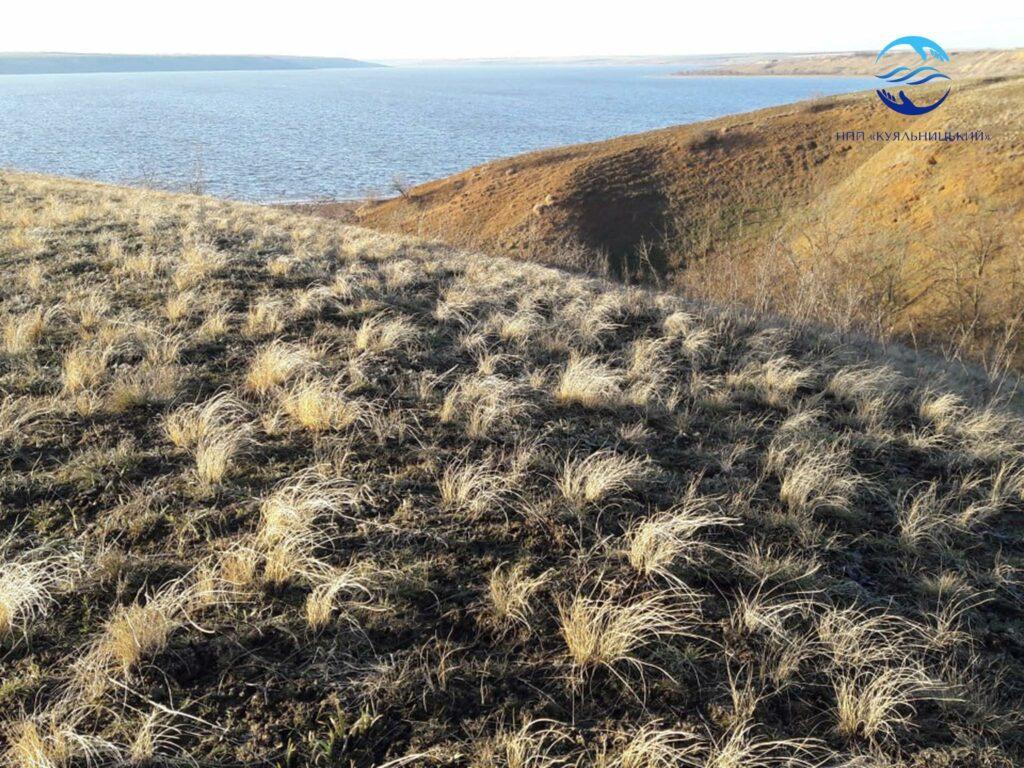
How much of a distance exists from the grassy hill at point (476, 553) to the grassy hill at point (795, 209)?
1012 centimetres

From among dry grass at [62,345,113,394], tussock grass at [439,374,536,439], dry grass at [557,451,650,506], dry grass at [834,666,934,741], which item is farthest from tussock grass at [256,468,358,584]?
dry grass at [834,666,934,741]

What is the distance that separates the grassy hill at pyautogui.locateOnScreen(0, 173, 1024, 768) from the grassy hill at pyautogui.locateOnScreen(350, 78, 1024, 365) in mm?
10123

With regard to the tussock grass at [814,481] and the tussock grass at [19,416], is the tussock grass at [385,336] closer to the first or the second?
the tussock grass at [19,416]

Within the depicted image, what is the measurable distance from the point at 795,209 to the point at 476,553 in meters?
29.6

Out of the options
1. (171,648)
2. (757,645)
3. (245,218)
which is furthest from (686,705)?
(245,218)

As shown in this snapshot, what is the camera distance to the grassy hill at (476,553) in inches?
93.2

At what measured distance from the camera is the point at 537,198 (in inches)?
1220

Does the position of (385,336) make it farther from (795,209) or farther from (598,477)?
(795,209)

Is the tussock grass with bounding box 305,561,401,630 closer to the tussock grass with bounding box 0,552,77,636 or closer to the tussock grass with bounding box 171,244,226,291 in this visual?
the tussock grass with bounding box 0,552,77,636

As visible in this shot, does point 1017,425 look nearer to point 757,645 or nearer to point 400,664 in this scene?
point 757,645

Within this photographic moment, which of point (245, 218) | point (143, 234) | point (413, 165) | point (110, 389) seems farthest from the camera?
point (413, 165)

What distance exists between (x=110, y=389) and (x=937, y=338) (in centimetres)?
2028

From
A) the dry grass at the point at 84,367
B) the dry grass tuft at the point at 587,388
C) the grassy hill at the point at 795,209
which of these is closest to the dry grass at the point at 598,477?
the dry grass tuft at the point at 587,388

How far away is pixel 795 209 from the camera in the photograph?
2838 centimetres
